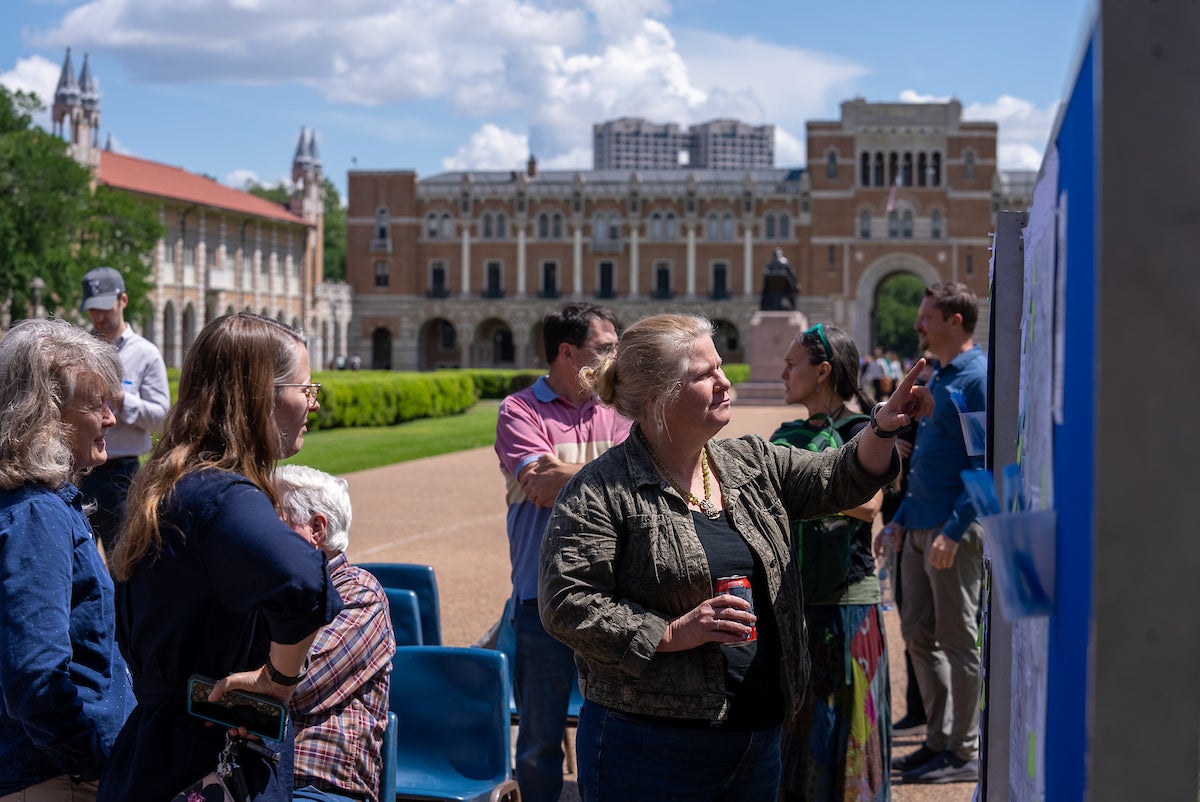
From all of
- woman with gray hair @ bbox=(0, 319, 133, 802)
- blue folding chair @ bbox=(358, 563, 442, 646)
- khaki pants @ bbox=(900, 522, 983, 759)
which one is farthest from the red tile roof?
woman with gray hair @ bbox=(0, 319, 133, 802)

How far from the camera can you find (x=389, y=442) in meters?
21.5

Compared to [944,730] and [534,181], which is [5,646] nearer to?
[944,730]

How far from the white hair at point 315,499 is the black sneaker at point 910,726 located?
349 cm

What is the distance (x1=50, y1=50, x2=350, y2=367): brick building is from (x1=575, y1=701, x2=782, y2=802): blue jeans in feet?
156

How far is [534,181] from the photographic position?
67.9 metres

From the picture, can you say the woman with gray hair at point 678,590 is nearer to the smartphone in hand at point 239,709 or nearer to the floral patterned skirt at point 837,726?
the smartphone in hand at point 239,709

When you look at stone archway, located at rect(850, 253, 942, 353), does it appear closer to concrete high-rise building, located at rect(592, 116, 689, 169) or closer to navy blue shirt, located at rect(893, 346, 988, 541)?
navy blue shirt, located at rect(893, 346, 988, 541)

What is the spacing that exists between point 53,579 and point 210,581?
0.38m

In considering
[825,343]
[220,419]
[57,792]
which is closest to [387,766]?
[57,792]

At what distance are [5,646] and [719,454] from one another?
147 cm

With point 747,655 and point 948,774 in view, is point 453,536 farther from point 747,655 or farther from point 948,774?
point 747,655

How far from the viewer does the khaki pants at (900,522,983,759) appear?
483 centimetres

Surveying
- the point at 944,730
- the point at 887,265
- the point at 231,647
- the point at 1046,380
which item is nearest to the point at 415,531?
the point at 944,730

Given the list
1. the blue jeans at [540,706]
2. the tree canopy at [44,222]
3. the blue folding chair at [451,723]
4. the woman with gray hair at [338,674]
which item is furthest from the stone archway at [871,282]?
the woman with gray hair at [338,674]
